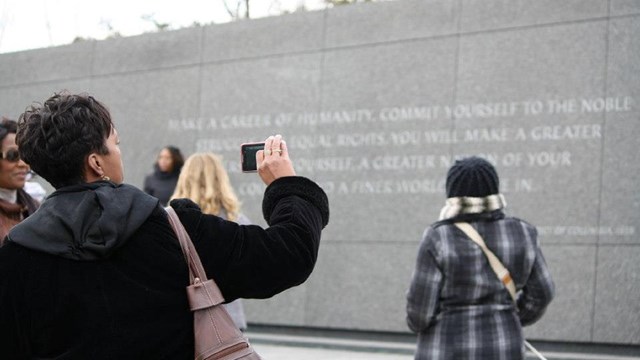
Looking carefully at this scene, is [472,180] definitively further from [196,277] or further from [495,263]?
[196,277]

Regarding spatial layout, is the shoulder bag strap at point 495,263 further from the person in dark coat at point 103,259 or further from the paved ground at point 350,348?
the paved ground at point 350,348

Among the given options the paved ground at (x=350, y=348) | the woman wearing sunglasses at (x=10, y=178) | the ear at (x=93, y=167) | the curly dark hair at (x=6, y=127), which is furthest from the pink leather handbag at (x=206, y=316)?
the paved ground at (x=350, y=348)

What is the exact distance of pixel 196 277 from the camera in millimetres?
2170

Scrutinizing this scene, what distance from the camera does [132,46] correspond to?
40.8 ft

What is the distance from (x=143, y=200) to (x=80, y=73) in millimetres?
11151

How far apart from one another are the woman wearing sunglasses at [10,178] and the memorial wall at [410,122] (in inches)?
238

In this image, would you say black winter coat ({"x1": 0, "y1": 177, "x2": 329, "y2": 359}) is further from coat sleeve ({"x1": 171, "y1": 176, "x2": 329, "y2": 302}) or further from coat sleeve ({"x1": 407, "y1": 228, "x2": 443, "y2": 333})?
coat sleeve ({"x1": 407, "y1": 228, "x2": 443, "y2": 333})

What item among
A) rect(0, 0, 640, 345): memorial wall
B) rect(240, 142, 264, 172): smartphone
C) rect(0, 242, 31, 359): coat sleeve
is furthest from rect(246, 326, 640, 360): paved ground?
rect(0, 242, 31, 359): coat sleeve

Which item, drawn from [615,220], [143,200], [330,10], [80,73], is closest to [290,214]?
[143,200]

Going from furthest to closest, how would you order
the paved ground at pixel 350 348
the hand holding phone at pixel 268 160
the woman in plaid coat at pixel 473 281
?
the paved ground at pixel 350 348 < the woman in plaid coat at pixel 473 281 < the hand holding phone at pixel 268 160

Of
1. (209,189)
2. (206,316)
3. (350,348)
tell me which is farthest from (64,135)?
(350,348)

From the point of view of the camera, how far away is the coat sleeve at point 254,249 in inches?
86.1

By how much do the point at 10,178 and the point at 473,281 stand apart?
1.95 meters

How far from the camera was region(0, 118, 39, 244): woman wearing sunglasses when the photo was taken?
386 centimetres
